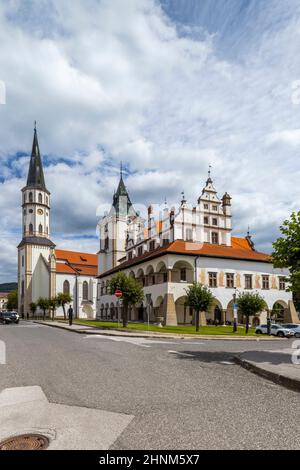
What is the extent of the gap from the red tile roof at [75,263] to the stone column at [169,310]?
186 feet

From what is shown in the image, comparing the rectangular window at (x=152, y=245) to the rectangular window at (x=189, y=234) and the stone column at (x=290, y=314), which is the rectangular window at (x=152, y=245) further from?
the stone column at (x=290, y=314)

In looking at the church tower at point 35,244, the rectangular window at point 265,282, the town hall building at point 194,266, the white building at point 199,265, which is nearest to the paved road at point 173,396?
the town hall building at point 194,266

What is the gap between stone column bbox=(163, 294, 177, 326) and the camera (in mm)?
40969

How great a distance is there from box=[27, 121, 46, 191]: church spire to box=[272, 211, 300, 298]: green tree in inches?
3754

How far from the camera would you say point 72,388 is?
310 inches

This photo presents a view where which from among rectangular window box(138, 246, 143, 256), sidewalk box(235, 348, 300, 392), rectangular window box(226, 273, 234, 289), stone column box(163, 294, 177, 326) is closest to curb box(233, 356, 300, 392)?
sidewalk box(235, 348, 300, 392)

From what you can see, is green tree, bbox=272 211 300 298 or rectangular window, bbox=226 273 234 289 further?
rectangular window, bbox=226 273 234 289

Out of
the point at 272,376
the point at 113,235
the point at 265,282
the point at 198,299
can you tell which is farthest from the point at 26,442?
the point at 113,235

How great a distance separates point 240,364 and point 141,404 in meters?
6.17

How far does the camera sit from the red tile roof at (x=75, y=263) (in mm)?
97250

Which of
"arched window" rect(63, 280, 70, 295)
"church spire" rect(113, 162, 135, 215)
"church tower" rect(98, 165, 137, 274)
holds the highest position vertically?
"church spire" rect(113, 162, 135, 215)

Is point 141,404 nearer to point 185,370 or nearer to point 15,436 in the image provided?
point 15,436

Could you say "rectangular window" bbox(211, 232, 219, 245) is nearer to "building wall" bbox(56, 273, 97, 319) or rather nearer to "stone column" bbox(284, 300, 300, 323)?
"stone column" bbox(284, 300, 300, 323)
